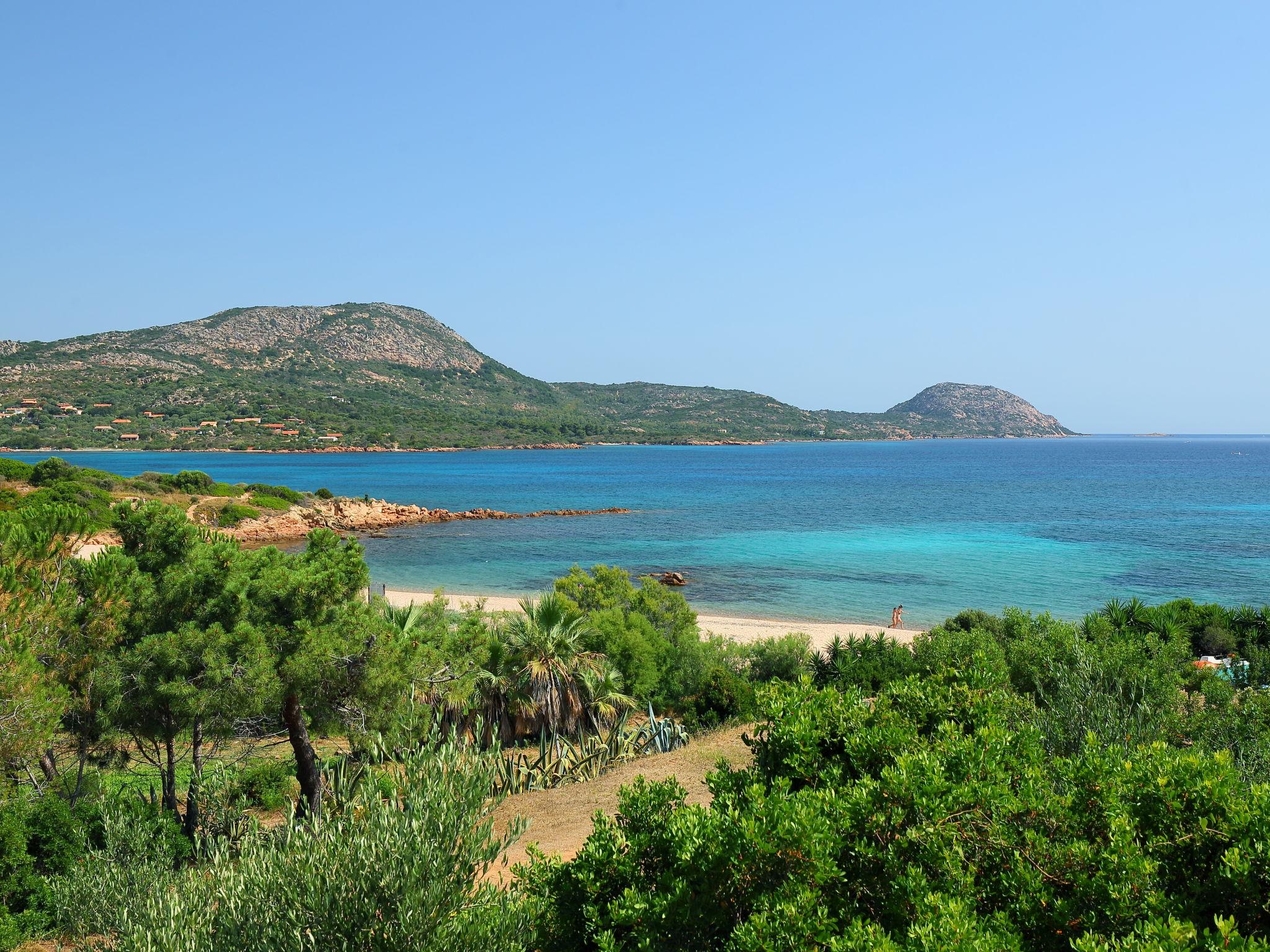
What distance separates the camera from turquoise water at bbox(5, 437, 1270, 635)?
3728 cm

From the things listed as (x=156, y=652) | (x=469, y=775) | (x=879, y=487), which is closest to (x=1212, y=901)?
(x=469, y=775)

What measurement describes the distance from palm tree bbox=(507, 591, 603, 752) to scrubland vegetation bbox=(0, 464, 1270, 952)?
2.0 inches

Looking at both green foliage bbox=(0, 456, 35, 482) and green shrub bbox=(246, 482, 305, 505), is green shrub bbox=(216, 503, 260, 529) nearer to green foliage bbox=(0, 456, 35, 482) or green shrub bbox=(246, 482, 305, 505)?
green shrub bbox=(246, 482, 305, 505)

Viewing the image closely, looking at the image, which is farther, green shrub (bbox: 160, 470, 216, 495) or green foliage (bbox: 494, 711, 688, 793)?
green shrub (bbox: 160, 470, 216, 495)

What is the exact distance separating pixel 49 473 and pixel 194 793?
177 ft

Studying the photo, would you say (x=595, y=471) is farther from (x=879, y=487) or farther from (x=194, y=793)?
(x=194, y=793)

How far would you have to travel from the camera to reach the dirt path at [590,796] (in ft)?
34.5

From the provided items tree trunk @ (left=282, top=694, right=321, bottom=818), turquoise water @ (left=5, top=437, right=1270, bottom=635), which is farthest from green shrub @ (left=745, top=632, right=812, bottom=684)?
turquoise water @ (left=5, top=437, right=1270, bottom=635)

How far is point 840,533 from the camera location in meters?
57.9

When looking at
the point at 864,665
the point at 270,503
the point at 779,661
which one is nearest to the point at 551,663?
the point at 864,665

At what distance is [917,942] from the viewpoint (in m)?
4.15

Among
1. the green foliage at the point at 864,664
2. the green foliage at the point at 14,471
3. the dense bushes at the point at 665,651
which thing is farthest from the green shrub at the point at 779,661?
the green foliage at the point at 14,471

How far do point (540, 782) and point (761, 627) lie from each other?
1745 centimetres

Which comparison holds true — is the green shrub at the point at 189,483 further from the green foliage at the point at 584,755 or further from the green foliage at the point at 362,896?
the green foliage at the point at 362,896
